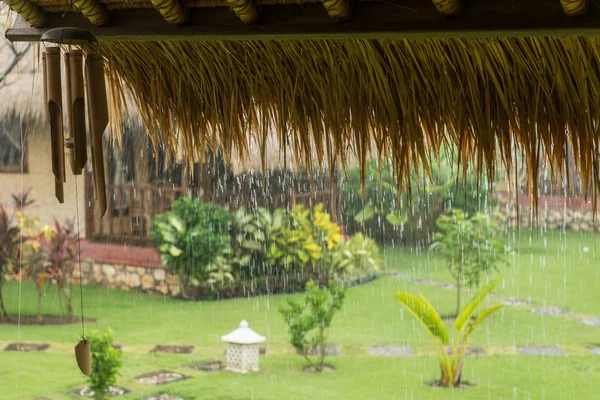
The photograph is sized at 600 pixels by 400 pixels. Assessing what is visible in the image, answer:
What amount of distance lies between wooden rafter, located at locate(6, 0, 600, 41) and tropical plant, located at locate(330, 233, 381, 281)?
19.3 feet

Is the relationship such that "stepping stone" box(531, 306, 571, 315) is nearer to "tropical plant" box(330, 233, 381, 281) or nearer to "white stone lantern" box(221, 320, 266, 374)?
"tropical plant" box(330, 233, 381, 281)

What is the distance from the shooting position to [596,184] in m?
1.41

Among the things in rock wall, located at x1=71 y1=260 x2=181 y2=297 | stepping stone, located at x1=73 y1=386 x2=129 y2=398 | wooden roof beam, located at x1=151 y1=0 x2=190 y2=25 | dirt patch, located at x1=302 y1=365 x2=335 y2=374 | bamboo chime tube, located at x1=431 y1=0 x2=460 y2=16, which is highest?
wooden roof beam, located at x1=151 y1=0 x2=190 y2=25

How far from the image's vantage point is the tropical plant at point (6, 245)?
700 cm

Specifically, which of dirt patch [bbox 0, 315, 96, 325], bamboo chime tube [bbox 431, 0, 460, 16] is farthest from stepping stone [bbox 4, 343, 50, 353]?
bamboo chime tube [bbox 431, 0, 460, 16]

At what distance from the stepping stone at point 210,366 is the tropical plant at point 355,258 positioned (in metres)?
1.43

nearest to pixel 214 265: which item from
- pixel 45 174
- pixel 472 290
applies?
pixel 45 174

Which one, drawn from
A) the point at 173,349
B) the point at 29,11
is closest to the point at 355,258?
the point at 173,349

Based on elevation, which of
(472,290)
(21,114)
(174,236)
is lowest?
(472,290)

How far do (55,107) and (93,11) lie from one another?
0.25 metres

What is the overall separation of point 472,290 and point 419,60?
6.30 m

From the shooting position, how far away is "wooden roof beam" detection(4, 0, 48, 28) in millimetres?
1339

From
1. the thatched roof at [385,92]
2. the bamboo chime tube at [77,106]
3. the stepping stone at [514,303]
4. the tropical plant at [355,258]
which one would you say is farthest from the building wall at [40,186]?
the bamboo chime tube at [77,106]

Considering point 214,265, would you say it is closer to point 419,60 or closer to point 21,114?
point 21,114
